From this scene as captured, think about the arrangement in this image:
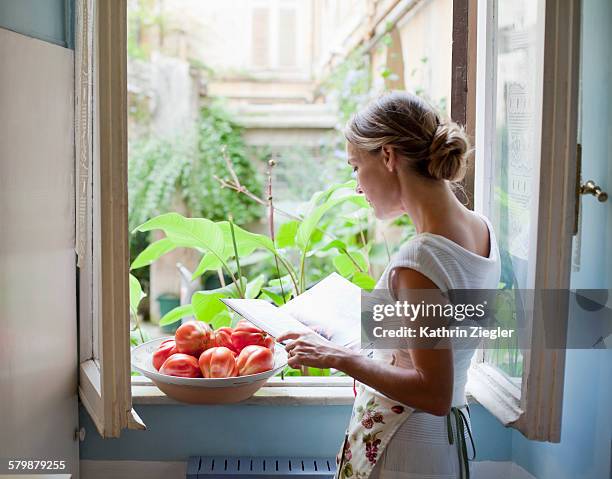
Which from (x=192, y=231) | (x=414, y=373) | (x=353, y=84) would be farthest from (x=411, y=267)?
(x=353, y=84)

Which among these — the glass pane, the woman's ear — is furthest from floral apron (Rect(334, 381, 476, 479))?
the woman's ear

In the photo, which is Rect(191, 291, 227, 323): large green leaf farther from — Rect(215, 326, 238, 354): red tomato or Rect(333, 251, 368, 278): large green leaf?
Rect(333, 251, 368, 278): large green leaf

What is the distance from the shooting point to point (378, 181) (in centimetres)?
132

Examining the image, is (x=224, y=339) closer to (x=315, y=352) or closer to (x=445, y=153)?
(x=315, y=352)

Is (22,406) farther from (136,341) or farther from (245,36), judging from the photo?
(245,36)

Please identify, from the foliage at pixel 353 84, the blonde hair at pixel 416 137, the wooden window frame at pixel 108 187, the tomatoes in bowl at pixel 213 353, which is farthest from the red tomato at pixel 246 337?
the foliage at pixel 353 84

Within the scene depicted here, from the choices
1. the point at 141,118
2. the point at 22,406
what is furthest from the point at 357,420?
the point at 141,118

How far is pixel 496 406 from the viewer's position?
155 cm

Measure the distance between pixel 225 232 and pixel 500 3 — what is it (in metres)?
0.95

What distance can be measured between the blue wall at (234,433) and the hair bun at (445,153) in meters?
0.84

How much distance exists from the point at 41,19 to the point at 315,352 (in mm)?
1033

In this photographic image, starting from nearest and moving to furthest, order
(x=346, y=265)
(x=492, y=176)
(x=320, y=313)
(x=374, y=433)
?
(x=374, y=433) → (x=320, y=313) → (x=492, y=176) → (x=346, y=265)

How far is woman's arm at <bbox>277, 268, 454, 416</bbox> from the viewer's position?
3.80 ft

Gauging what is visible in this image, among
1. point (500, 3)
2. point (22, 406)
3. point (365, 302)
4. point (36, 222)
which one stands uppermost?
point (500, 3)
